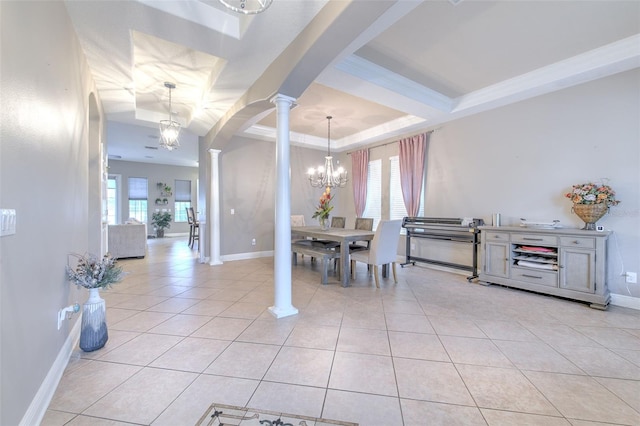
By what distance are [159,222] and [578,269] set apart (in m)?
11.4

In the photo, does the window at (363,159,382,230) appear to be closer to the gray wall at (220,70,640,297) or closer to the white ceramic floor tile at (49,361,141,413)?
the gray wall at (220,70,640,297)

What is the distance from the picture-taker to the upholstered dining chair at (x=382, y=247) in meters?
3.81

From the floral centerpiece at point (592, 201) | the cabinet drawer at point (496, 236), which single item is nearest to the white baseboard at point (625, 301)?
the floral centerpiece at point (592, 201)

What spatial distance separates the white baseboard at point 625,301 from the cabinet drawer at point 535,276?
619 mm

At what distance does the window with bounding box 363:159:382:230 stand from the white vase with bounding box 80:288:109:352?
16.9 feet

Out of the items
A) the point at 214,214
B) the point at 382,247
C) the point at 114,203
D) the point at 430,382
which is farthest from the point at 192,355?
the point at 114,203

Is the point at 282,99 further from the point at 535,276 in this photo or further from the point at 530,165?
the point at 535,276

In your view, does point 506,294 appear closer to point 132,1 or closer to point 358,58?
point 358,58

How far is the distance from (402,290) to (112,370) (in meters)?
3.19

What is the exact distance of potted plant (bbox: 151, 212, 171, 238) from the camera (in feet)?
33.2

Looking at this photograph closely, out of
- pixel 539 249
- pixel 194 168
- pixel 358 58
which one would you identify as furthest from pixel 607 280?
pixel 194 168

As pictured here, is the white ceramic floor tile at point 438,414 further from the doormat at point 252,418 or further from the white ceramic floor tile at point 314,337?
the white ceramic floor tile at point 314,337

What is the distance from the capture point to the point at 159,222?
1010 cm

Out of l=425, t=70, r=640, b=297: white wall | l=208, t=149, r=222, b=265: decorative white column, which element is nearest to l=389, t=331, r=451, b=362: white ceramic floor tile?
l=425, t=70, r=640, b=297: white wall
